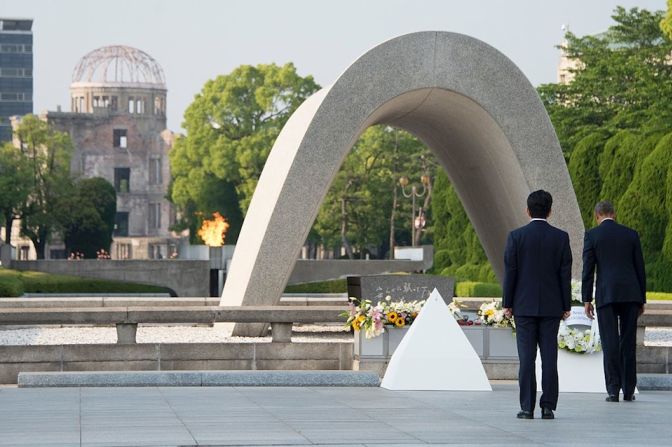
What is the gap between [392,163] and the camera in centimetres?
7350

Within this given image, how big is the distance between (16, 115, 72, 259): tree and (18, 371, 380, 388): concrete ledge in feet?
189

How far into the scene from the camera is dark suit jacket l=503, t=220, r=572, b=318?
11391mm

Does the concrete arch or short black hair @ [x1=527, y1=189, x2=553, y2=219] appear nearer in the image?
short black hair @ [x1=527, y1=189, x2=553, y2=219]

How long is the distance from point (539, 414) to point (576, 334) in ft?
9.27

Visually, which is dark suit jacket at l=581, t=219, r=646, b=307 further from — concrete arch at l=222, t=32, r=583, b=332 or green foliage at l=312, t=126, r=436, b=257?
green foliage at l=312, t=126, r=436, b=257

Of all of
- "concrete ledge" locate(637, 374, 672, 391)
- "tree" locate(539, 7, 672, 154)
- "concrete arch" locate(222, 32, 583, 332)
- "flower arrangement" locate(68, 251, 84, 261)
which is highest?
"tree" locate(539, 7, 672, 154)

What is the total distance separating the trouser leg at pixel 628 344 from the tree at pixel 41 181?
60.1 metres

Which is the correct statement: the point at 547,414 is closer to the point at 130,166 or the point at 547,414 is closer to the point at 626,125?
the point at 626,125

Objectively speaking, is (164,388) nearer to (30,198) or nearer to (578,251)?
(578,251)

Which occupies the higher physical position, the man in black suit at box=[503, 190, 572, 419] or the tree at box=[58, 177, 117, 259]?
the tree at box=[58, 177, 117, 259]

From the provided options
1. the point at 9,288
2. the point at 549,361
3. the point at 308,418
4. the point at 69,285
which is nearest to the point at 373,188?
the point at 69,285

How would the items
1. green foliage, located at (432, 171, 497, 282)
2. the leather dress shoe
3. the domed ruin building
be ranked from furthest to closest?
the domed ruin building < green foliage, located at (432, 171, 497, 282) < the leather dress shoe

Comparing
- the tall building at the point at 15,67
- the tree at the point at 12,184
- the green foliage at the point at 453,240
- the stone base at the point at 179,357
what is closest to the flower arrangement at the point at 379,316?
the stone base at the point at 179,357

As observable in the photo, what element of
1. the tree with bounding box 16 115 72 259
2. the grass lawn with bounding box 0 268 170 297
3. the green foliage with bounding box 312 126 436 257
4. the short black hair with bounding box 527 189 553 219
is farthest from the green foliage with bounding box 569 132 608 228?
the short black hair with bounding box 527 189 553 219
